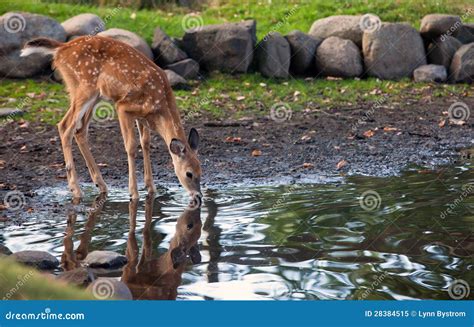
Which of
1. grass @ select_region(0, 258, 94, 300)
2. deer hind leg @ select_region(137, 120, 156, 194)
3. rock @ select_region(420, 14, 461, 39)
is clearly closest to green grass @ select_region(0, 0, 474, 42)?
rock @ select_region(420, 14, 461, 39)

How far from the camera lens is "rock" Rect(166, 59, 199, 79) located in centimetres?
1453

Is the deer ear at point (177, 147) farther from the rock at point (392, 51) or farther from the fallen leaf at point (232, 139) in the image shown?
the rock at point (392, 51)

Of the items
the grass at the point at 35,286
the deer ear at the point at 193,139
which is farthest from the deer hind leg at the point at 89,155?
the grass at the point at 35,286

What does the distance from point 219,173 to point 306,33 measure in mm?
6793

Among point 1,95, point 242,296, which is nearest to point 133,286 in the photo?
point 242,296

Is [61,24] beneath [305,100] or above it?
above

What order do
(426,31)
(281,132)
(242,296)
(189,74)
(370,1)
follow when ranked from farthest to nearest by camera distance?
(370,1) < (426,31) < (189,74) < (281,132) < (242,296)

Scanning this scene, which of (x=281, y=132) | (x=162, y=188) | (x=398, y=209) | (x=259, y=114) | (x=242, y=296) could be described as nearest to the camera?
(x=242, y=296)

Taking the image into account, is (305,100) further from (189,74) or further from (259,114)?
(189,74)

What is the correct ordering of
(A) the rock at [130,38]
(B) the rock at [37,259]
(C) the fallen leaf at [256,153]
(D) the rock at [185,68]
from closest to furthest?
1. (B) the rock at [37,259]
2. (C) the fallen leaf at [256,153]
3. (A) the rock at [130,38]
4. (D) the rock at [185,68]

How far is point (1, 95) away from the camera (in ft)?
44.0

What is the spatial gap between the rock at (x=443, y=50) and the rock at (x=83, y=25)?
6137mm

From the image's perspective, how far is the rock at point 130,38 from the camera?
47.2ft

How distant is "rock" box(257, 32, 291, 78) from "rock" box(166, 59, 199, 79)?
1248mm
